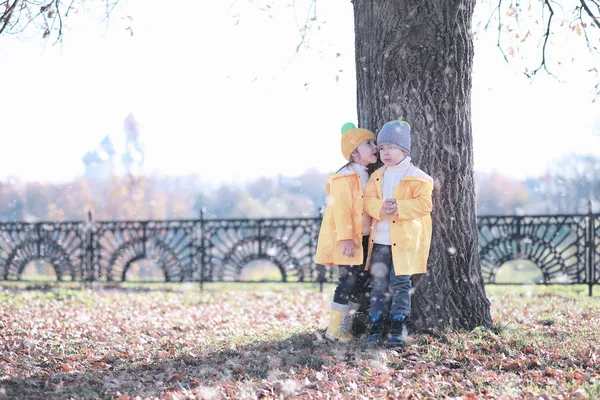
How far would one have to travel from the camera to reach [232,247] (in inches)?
441

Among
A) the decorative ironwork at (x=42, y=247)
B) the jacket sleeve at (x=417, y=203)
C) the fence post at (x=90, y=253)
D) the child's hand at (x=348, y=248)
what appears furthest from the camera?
the decorative ironwork at (x=42, y=247)

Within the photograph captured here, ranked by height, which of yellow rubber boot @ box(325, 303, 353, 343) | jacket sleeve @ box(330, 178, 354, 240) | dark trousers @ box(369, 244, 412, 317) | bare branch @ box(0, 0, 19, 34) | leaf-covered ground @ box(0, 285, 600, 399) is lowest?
leaf-covered ground @ box(0, 285, 600, 399)

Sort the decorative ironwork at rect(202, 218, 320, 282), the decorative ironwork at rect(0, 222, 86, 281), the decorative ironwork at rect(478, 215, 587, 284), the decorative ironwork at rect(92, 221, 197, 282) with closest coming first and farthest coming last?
A: the decorative ironwork at rect(478, 215, 587, 284) < the decorative ironwork at rect(202, 218, 320, 282) < the decorative ironwork at rect(92, 221, 197, 282) < the decorative ironwork at rect(0, 222, 86, 281)

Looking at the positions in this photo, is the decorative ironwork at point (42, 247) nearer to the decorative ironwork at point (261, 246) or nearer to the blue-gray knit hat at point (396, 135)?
the decorative ironwork at point (261, 246)

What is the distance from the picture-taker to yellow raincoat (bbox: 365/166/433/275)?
4500mm

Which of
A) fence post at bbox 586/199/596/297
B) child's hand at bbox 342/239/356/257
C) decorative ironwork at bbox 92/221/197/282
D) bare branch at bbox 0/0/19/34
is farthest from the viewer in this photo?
decorative ironwork at bbox 92/221/197/282

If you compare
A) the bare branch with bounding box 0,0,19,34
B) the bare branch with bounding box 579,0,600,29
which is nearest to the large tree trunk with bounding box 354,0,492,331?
the bare branch with bounding box 579,0,600,29

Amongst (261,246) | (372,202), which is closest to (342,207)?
(372,202)

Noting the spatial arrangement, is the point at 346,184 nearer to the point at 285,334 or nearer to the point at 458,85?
the point at 458,85

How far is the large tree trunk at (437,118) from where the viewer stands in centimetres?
488

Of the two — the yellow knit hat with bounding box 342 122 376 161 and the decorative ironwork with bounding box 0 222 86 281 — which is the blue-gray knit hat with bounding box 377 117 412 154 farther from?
the decorative ironwork with bounding box 0 222 86 281

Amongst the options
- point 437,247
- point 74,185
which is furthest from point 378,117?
point 74,185

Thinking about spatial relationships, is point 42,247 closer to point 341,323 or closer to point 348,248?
point 341,323

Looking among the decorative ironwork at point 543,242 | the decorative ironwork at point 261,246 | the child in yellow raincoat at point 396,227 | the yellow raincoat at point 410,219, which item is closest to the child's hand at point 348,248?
the child in yellow raincoat at point 396,227
